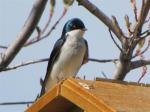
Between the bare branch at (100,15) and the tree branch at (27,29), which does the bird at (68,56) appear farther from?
the tree branch at (27,29)

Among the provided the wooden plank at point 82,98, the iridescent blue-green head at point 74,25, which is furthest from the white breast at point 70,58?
the wooden plank at point 82,98

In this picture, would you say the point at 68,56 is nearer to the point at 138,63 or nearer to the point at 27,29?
the point at 138,63

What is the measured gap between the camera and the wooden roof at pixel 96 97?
2.69 m

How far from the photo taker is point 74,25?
19.1 feet

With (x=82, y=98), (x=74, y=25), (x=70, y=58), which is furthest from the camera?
(x=74, y=25)

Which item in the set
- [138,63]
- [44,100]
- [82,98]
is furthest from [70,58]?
[82,98]

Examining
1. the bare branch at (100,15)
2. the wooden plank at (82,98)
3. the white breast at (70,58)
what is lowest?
the white breast at (70,58)

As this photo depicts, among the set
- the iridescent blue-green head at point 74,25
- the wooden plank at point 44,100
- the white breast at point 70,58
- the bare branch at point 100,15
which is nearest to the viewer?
the wooden plank at point 44,100

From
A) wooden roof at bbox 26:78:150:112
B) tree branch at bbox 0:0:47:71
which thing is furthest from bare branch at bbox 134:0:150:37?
tree branch at bbox 0:0:47:71

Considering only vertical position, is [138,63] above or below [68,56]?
above

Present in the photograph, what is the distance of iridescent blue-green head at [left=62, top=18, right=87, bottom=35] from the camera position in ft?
18.8

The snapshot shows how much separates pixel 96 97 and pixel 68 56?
2.71 m

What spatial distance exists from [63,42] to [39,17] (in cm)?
312

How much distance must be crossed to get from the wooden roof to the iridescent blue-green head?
253cm
